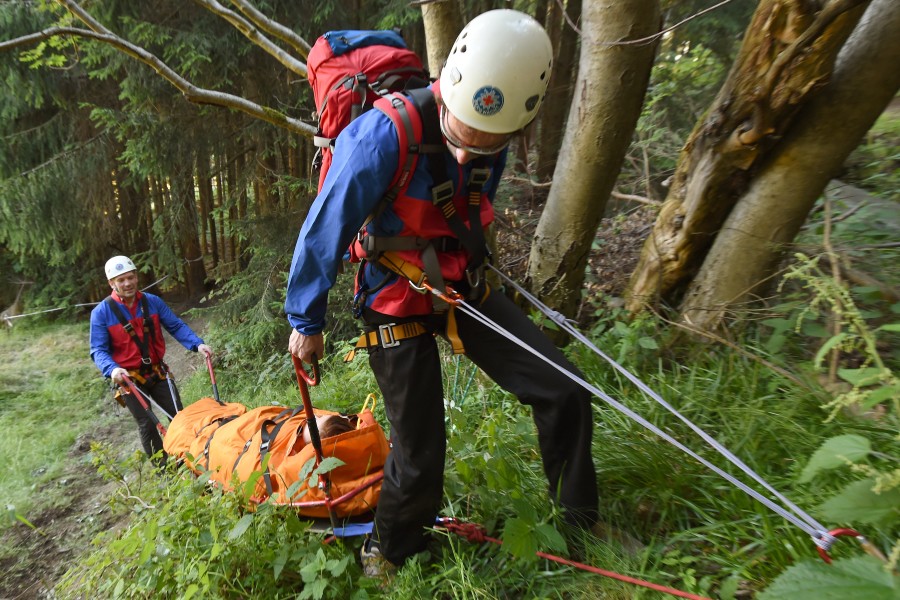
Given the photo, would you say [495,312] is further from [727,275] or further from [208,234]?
[208,234]

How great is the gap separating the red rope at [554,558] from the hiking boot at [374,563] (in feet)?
1.06

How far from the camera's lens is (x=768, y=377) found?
295 cm

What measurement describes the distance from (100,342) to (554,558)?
4520 mm

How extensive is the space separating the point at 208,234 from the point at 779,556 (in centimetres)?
1465

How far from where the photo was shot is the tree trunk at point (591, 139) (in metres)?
3.13

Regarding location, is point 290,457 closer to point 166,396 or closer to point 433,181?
point 433,181

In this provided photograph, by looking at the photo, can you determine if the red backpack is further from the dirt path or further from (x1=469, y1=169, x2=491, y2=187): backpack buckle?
the dirt path

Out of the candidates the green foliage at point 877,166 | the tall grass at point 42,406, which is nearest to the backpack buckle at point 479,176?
the green foliage at point 877,166

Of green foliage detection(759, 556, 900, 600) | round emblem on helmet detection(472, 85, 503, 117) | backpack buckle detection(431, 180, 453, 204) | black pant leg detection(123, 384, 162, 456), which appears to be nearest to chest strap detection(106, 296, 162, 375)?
→ black pant leg detection(123, 384, 162, 456)

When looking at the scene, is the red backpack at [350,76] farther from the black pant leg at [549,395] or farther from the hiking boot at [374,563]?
the hiking boot at [374,563]

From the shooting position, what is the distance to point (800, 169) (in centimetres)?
297

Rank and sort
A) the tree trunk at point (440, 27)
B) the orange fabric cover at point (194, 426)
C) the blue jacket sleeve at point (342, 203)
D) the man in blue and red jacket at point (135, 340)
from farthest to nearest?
the man in blue and red jacket at point (135, 340) < the tree trunk at point (440, 27) < the orange fabric cover at point (194, 426) < the blue jacket sleeve at point (342, 203)

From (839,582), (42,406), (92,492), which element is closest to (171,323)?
(92,492)

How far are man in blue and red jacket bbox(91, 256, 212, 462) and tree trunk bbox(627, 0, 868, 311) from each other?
3.95 m
